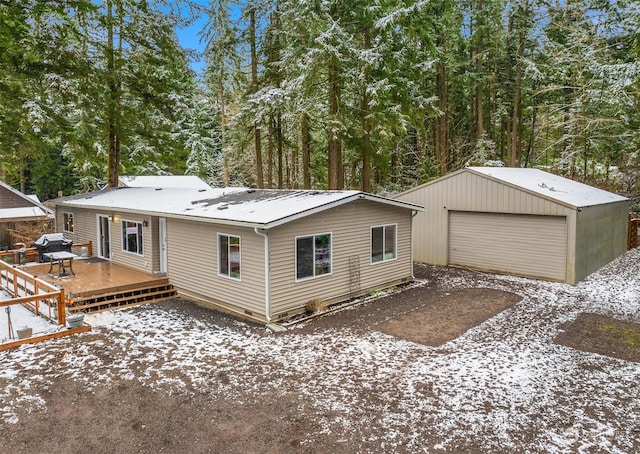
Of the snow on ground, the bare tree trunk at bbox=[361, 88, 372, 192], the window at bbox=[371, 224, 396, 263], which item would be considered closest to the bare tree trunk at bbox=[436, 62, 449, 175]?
the bare tree trunk at bbox=[361, 88, 372, 192]

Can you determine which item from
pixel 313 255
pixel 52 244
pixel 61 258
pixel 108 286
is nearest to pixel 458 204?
pixel 313 255

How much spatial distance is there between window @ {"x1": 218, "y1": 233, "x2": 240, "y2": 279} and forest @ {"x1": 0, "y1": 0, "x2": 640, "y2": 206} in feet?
20.1

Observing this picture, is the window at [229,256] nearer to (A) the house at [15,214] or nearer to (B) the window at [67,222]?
(B) the window at [67,222]

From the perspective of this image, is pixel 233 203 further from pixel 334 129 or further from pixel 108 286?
pixel 334 129

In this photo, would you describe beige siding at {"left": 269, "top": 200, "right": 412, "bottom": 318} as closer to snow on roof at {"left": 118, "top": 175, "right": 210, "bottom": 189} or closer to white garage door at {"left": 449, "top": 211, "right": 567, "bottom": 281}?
white garage door at {"left": 449, "top": 211, "right": 567, "bottom": 281}

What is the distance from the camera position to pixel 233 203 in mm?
11062

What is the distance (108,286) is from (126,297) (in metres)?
0.51

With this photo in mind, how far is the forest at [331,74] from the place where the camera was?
39.5 feet

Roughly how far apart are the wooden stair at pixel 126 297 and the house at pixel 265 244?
35 centimetres

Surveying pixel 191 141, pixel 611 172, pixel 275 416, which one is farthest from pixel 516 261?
pixel 191 141

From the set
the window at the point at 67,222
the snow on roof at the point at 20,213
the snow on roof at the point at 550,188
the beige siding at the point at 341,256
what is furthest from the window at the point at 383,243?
the snow on roof at the point at 20,213

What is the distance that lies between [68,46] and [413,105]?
11758 millimetres

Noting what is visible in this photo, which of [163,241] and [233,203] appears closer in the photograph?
[233,203]

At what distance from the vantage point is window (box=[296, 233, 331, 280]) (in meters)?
9.61
